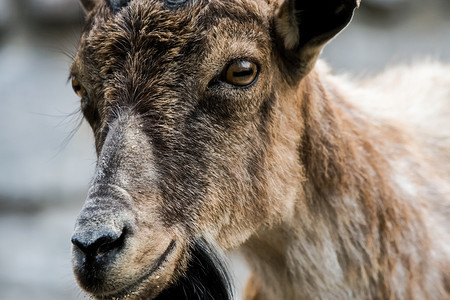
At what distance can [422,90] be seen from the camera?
17.3 ft

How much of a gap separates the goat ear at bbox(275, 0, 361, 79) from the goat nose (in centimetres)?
138

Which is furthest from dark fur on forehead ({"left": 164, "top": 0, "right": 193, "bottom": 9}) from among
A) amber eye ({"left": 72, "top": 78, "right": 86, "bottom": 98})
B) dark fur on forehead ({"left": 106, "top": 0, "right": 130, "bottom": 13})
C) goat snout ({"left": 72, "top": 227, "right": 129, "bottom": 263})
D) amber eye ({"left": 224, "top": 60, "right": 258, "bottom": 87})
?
goat snout ({"left": 72, "top": 227, "right": 129, "bottom": 263})

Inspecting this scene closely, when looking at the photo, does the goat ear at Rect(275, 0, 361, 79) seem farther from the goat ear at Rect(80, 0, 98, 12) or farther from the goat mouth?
the goat ear at Rect(80, 0, 98, 12)

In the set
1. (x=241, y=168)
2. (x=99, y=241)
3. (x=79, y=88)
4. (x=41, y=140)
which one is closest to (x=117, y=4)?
(x=79, y=88)

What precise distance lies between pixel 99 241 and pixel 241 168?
94 centimetres

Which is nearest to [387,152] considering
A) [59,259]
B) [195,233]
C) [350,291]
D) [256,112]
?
[350,291]

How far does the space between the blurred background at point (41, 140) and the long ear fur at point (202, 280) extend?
5.36m

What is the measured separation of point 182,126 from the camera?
3225mm

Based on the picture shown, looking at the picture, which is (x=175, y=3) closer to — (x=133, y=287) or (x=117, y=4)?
(x=117, y=4)

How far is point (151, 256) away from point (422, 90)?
10.4 ft

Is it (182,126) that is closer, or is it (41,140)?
(182,126)

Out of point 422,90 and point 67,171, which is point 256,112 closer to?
point 422,90

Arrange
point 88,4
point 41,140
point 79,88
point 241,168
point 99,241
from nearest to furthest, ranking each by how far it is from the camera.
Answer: point 99,241 < point 241,168 < point 79,88 < point 88,4 < point 41,140

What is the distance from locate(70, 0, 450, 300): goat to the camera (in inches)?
119
